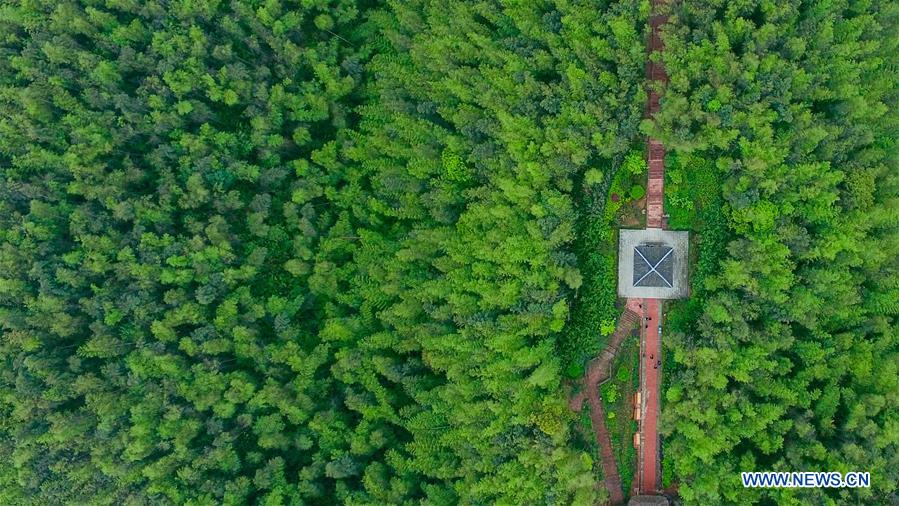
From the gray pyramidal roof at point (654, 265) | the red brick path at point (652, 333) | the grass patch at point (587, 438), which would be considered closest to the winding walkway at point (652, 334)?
the red brick path at point (652, 333)

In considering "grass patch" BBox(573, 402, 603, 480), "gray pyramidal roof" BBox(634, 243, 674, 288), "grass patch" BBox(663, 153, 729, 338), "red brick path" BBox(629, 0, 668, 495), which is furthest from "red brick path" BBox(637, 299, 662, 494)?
"grass patch" BBox(573, 402, 603, 480)

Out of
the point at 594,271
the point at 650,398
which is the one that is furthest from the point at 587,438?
the point at 594,271

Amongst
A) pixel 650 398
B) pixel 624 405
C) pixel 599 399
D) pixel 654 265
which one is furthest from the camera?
pixel 599 399

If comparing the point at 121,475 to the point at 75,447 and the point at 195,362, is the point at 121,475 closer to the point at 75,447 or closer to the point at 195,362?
the point at 75,447

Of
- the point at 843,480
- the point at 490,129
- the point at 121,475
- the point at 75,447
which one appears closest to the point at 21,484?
the point at 75,447

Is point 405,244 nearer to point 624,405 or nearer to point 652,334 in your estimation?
point 652,334

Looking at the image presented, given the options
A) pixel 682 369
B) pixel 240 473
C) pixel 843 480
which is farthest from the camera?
pixel 240 473
